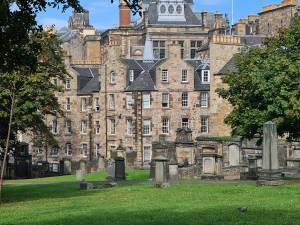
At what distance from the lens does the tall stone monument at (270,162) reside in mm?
30500

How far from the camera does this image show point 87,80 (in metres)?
91.9

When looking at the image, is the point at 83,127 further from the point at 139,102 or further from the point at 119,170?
the point at 119,170

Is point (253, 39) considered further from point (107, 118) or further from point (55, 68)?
point (55, 68)

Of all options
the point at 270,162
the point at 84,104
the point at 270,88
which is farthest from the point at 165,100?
the point at 270,162

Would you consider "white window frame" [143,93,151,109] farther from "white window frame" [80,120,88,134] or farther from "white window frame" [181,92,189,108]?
"white window frame" [80,120,88,134]

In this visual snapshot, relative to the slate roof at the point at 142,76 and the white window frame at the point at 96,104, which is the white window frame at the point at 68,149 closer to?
the white window frame at the point at 96,104

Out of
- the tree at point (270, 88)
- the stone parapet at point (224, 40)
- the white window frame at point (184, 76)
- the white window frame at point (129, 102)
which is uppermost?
the stone parapet at point (224, 40)

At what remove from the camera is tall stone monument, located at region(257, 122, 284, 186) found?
30.5 metres

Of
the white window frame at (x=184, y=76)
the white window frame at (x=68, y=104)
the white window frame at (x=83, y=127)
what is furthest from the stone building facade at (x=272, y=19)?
the white window frame at (x=83, y=127)

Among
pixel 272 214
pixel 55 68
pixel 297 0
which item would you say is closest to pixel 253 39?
pixel 297 0

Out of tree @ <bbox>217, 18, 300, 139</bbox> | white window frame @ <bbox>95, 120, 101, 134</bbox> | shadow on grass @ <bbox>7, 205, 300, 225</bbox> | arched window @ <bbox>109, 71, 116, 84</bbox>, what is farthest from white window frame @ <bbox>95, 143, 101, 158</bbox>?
shadow on grass @ <bbox>7, 205, 300, 225</bbox>

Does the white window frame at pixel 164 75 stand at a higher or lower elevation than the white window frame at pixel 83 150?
higher

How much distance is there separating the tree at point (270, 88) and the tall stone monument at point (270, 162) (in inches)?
134

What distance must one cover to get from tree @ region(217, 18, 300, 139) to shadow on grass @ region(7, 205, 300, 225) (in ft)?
50.9
